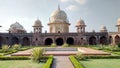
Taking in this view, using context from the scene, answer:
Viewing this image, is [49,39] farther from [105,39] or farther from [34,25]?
[105,39]

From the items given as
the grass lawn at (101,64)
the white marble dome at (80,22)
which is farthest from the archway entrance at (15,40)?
the grass lawn at (101,64)

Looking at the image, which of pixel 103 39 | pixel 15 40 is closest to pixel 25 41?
pixel 15 40

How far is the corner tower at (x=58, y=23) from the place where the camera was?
39812 mm

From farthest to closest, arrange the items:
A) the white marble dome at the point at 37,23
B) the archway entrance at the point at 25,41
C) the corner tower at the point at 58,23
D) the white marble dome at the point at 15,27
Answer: the white marble dome at the point at 15,27
the archway entrance at the point at 25,41
the corner tower at the point at 58,23
the white marble dome at the point at 37,23

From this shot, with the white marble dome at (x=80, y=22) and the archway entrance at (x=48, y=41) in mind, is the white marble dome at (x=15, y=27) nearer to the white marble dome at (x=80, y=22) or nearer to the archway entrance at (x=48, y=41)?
the archway entrance at (x=48, y=41)

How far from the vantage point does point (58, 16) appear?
40250mm

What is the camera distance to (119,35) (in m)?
33.6

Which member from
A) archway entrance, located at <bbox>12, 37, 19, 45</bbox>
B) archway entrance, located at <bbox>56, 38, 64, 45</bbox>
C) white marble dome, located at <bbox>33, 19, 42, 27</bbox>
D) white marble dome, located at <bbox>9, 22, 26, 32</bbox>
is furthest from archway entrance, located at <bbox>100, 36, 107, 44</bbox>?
white marble dome, located at <bbox>9, 22, 26, 32</bbox>

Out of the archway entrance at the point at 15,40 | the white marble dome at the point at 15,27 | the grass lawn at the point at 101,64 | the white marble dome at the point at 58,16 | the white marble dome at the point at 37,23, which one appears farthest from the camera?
the white marble dome at the point at 15,27

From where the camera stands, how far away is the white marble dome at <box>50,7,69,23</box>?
40.1 m

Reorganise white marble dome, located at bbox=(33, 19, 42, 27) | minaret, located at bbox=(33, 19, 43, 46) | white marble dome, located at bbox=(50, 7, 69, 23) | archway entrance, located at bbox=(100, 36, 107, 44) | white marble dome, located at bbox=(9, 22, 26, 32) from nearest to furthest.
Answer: minaret, located at bbox=(33, 19, 43, 46) < archway entrance, located at bbox=(100, 36, 107, 44) < white marble dome, located at bbox=(33, 19, 42, 27) < white marble dome, located at bbox=(50, 7, 69, 23) < white marble dome, located at bbox=(9, 22, 26, 32)

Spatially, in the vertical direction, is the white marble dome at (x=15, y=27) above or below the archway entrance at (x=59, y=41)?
above

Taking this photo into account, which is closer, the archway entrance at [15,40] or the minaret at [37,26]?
the archway entrance at [15,40]

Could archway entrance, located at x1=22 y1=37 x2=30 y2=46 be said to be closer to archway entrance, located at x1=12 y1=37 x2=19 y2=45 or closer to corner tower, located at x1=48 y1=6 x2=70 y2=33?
archway entrance, located at x1=12 y1=37 x2=19 y2=45
